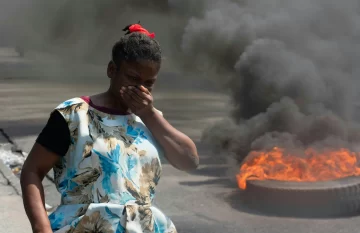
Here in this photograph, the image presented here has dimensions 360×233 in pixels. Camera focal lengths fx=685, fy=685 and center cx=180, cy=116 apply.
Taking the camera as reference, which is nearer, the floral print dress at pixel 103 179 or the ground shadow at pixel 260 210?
the floral print dress at pixel 103 179

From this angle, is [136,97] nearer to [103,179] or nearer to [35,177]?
[103,179]

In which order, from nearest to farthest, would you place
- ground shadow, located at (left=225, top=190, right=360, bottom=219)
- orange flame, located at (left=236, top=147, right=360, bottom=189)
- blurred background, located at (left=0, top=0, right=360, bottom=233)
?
ground shadow, located at (left=225, top=190, right=360, bottom=219)
orange flame, located at (left=236, top=147, right=360, bottom=189)
blurred background, located at (left=0, top=0, right=360, bottom=233)

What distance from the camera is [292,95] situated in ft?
28.3

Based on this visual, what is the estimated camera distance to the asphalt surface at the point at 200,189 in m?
5.43

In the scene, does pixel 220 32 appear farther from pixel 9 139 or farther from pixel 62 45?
pixel 62 45

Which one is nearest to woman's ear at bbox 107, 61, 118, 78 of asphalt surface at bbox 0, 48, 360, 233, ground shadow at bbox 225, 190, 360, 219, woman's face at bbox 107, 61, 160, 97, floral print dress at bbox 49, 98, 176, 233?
woman's face at bbox 107, 61, 160, 97

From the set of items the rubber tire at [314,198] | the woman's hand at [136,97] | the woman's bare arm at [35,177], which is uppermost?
the woman's hand at [136,97]

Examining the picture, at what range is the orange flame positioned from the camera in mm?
6168

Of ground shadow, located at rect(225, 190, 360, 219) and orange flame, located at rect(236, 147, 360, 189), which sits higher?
orange flame, located at rect(236, 147, 360, 189)

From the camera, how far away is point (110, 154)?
80.1 inches

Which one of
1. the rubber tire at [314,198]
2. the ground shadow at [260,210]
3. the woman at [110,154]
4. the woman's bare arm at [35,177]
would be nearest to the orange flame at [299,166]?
the ground shadow at [260,210]

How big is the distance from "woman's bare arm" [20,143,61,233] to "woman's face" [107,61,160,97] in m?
0.29

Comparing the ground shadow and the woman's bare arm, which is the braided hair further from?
the ground shadow

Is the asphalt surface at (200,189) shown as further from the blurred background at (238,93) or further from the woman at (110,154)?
the woman at (110,154)
